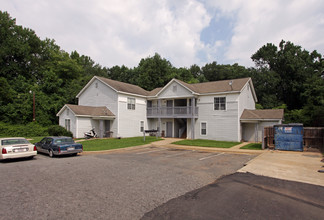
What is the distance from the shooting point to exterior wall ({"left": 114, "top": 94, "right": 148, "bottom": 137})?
85.4 feet

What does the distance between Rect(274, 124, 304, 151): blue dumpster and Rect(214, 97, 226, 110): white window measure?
8.09 m

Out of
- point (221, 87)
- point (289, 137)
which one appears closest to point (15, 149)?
point (289, 137)

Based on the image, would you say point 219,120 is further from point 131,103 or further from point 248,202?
point 248,202

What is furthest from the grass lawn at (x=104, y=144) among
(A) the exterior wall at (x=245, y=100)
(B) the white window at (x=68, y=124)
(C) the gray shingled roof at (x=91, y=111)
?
(A) the exterior wall at (x=245, y=100)

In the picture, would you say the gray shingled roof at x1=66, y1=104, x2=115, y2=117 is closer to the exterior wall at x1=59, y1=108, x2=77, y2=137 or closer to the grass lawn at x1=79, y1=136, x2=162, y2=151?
the exterior wall at x1=59, y1=108, x2=77, y2=137

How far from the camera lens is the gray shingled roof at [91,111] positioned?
24759 millimetres

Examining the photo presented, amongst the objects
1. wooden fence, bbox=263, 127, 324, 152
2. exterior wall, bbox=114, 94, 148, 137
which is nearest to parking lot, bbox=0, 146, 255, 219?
wooden fence, bbox=263, 127, 324, 152

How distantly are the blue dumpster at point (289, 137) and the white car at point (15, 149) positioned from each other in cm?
1755

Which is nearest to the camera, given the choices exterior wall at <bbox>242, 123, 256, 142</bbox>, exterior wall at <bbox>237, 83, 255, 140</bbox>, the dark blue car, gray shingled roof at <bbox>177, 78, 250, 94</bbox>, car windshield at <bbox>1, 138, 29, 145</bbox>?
car windshield at <bbox>1, 138, 29, 145</bbox>

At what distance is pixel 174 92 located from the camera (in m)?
27.0

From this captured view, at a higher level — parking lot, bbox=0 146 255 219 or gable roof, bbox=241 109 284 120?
gable roof, bbox=241 109 284 120

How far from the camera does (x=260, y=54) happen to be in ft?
166

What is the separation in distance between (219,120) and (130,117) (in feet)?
37.3

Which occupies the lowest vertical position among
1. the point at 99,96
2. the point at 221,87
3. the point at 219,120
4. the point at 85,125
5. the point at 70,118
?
the point at 85,125
